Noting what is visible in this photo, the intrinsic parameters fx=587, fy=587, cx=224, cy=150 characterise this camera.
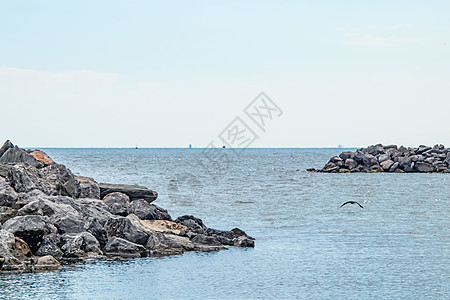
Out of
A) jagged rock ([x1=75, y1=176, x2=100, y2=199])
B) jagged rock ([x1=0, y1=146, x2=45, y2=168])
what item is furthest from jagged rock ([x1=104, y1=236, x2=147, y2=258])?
jagged rock ([x1=0, y1=146, x2=45, y2=168])

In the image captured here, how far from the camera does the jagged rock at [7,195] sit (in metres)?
23.6

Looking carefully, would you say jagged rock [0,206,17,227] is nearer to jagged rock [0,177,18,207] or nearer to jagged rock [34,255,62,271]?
jagged rock [0,177,18,207]

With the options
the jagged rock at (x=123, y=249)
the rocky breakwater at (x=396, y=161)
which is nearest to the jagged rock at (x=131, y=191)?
the jagged rock at (x=123, y=249)

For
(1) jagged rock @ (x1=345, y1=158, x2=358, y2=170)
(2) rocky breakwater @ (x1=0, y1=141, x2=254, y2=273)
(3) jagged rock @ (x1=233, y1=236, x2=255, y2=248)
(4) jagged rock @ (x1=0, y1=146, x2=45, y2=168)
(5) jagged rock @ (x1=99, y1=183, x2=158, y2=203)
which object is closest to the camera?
(2) rocky breakwater @ (x1=0, y1=141, x2=254, y2=273)

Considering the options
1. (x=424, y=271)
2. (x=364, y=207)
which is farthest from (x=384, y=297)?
(x=364, y=207)

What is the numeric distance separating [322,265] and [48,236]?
1015cm

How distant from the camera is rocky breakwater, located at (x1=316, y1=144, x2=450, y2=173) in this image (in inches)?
3457

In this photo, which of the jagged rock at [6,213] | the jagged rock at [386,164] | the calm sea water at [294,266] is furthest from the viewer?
the jagged rock at [386,164]

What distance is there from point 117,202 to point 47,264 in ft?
31.2

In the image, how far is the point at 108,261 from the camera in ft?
69.7

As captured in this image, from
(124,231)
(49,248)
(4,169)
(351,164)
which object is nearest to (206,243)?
(124,231)

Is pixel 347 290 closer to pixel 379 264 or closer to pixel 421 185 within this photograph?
pixel 379 264

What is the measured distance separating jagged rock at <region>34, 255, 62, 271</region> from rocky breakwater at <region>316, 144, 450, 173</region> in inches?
2894

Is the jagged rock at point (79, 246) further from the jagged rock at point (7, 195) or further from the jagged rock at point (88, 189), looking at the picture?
the jagged rock at point (88, 189)
